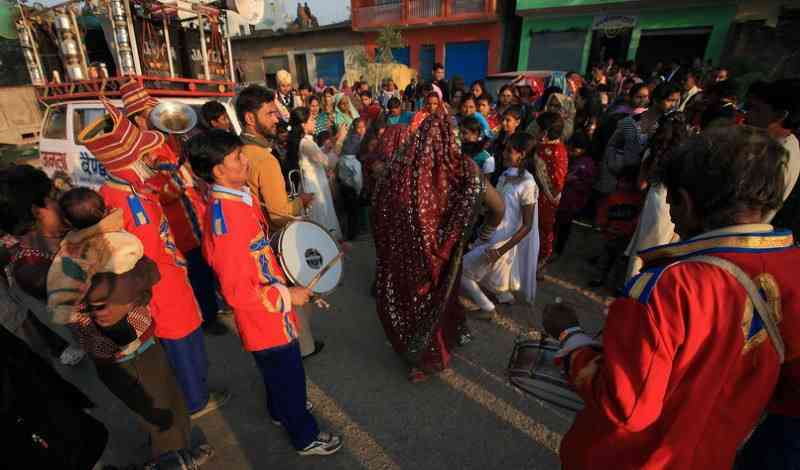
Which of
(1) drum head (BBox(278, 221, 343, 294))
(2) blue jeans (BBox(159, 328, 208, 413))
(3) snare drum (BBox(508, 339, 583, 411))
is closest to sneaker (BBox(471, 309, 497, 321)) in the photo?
(1) drum head (BBox(278, 221, 343, 294))

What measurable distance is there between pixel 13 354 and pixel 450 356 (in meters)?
2.48

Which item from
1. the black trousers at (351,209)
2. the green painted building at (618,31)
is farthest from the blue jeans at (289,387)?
the green painted building at (618,31)

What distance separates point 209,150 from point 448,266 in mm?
1557

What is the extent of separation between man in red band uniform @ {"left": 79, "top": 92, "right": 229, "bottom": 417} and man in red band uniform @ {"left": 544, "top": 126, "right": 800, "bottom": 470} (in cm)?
206

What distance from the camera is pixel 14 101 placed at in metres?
11.6

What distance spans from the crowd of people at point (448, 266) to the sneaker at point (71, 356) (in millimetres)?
36

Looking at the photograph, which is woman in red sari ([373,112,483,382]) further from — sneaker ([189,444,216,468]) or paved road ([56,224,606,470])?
sneaker ([189,444,216,468])

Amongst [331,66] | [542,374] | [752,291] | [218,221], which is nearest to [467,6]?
[331,66]

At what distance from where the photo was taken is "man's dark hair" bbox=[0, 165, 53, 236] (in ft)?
6.17

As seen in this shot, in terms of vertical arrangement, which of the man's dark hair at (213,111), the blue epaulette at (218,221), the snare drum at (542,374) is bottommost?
the snare drum at (542,374)

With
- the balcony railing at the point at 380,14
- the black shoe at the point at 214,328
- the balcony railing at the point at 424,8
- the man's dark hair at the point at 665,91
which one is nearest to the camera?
the black shoe at the point at 214,328

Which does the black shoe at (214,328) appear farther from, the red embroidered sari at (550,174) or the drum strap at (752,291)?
the drum strap at (752,291)

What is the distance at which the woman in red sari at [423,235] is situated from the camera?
7.66 ft

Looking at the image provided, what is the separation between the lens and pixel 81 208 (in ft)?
5.59
